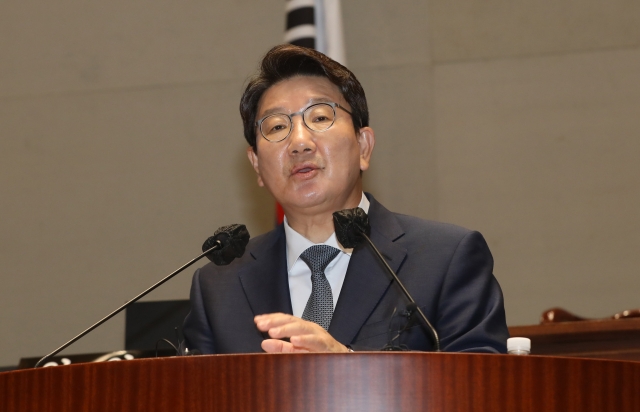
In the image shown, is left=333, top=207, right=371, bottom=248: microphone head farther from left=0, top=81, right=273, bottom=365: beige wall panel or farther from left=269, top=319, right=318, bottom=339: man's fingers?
left=0, top=81, right=273, bottom=365: beige wall panel

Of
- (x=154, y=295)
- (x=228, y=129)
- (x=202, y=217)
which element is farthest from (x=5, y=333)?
(x=228, y=129)

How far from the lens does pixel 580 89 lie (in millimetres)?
4387

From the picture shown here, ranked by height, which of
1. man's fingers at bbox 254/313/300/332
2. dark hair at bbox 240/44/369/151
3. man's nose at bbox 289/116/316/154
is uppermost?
dark hair at bbox 240/44/369/151

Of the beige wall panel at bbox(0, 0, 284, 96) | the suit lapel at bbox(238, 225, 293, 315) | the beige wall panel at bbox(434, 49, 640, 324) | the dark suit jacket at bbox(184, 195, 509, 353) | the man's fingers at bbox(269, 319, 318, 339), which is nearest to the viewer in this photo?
the man's fingers at bbox(269, 319, 318, 339)

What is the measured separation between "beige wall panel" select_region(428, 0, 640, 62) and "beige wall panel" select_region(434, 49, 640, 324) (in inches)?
2.8

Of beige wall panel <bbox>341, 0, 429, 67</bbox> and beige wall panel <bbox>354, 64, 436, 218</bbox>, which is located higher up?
beige wall panel <bbox>341, 0, 429, 67</bbox>

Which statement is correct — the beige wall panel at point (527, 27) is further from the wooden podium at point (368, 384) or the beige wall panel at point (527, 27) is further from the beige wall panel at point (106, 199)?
the wooden podium at point (368, 384)

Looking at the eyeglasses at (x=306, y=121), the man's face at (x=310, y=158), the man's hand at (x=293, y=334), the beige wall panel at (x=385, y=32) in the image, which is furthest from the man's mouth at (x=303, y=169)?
the beige wall panel at (x=385, y=32)

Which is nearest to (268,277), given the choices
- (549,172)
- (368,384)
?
(368,384)

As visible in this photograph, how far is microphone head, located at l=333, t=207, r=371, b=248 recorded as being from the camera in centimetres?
207

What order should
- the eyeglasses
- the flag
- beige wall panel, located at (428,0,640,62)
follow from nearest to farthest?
1. the eyeglasses
2. the flag
3. beige wall panel, located at (428,0,640,62)

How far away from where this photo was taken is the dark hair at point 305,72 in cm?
270

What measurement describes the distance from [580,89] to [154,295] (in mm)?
2475

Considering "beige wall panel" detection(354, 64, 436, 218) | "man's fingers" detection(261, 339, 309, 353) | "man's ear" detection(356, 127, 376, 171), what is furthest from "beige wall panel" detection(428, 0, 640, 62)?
"man's fingers" detection(261, 339, 309, 353)
